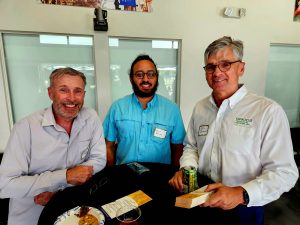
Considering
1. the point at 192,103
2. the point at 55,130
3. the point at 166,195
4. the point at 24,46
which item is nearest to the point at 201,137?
the point at 166,195

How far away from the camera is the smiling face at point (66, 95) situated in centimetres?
134

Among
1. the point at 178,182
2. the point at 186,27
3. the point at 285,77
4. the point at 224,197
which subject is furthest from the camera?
the point at 285,77

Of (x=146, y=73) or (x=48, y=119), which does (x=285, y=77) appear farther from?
(x=48, y=119)

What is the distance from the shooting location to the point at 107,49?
293 cm

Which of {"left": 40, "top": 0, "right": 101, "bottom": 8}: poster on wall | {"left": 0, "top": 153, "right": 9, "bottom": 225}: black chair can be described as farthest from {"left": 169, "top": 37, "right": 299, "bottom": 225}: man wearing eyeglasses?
{"left": 40, "top": 0, "right": 101, "bottom": 8}: poster on wall

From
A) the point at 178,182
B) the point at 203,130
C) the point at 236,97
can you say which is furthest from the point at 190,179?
the point at 236,97

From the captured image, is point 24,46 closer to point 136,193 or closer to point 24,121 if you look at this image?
point 24,121

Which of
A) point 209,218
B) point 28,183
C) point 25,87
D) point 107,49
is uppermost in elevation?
point 107,49

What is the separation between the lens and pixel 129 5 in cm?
288

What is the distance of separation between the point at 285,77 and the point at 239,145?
3.53m

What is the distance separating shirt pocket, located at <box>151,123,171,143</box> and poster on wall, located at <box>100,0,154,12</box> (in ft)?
6.24

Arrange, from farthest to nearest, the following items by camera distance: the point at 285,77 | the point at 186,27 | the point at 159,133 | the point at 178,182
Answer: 1. the point at 285,77
2. the point at 186,27
3. the point at 159,133
4. the point at 178,182

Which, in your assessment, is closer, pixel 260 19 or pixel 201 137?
pixel 201 137

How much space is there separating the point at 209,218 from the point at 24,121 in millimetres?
1249
